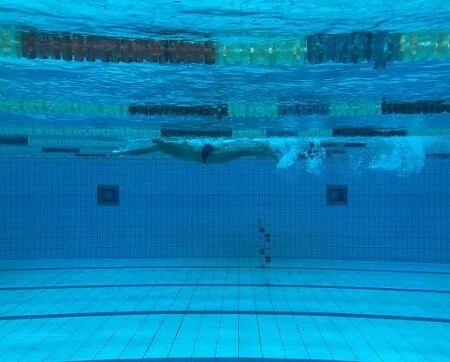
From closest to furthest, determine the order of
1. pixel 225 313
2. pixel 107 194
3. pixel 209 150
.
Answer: pixel 225 313 < pixel 209 150 < pixel 107 194

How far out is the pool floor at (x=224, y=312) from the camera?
592 cm

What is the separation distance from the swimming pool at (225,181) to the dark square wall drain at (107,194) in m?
0.06

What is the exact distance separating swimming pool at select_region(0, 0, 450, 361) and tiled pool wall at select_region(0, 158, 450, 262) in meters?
0.04

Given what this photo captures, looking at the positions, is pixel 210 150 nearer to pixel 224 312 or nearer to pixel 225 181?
pixel 225 181

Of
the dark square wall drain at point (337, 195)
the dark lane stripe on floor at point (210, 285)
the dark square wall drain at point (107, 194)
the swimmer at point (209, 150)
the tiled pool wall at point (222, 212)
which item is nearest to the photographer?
the dark lane stripe on floor at point (210, 285)

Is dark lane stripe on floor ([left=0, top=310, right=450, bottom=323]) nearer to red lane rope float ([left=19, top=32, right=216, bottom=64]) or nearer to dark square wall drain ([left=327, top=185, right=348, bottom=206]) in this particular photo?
red lane rope float ([left=19, top=32, right=216, bottom=64])

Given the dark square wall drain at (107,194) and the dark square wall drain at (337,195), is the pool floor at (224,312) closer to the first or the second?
the dark square wall drain at (337,195)

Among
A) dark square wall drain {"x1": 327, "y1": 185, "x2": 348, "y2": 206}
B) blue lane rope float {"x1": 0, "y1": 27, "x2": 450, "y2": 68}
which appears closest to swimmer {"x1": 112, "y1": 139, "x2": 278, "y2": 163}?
dark square wall drain {"x1": 327, "y1": 185, "x2": 348, "y2": 206}

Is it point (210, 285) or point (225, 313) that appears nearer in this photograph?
point (225, 313)

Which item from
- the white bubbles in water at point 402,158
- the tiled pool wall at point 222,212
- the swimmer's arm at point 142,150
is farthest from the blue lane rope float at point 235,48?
the tiled pool wall at point 222,212

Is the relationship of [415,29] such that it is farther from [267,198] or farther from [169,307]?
[267,198]

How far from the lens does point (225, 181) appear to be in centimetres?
1354

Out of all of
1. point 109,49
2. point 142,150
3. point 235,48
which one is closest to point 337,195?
point 142,150

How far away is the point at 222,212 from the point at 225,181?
2.92 feet
